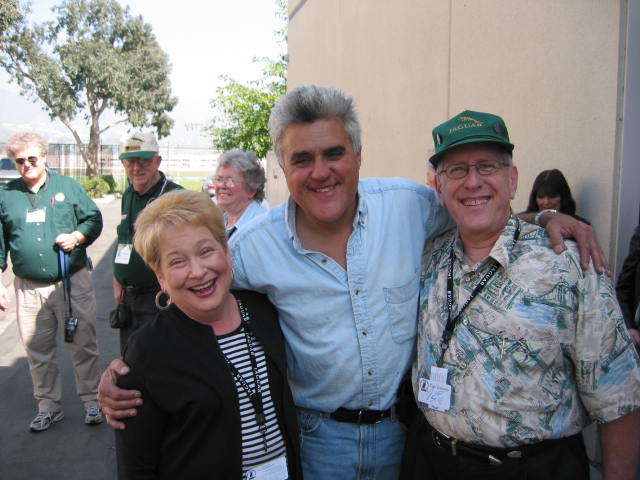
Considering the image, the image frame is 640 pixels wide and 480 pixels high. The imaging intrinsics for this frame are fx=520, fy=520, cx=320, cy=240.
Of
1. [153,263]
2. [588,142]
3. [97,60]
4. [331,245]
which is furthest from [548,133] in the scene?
[97,60]

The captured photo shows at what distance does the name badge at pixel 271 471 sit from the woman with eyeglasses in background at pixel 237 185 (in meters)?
3.03

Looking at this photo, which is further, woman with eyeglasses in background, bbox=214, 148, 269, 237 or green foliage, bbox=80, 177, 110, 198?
green foliage, bbox=80, 177, 110, 198

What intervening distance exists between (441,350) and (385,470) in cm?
61

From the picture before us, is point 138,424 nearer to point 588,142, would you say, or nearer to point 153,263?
point 153,263

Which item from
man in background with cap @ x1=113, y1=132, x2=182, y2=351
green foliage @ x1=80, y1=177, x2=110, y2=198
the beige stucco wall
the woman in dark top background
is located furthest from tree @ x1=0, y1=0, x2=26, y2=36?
the woman in dark top background

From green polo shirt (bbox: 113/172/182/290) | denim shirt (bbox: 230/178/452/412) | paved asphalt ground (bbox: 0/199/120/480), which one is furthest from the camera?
green polo shirt (bbox: 113/172/182/290)

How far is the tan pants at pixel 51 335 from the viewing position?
4449mm

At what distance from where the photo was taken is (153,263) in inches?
72.8

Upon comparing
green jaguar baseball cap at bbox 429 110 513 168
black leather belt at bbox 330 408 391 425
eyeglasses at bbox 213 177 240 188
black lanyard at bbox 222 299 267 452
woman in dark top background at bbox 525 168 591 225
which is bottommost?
black leather belt at bbox 330 408 391 425

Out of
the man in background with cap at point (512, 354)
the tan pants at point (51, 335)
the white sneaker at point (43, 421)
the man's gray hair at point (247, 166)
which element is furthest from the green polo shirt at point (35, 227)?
the man in background with cap at point (512, 354)

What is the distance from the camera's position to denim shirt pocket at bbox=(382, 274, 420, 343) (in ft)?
6.51

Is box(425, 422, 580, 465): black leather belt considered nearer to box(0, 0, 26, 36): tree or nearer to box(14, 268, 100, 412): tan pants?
box(14, 268, 100, 412): tan pants

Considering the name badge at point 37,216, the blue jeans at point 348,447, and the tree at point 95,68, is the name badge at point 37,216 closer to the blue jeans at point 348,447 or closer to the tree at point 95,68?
the blue jeans at point 348,447

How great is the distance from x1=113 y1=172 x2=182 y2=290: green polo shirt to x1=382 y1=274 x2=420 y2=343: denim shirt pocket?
2.46m
